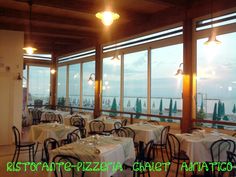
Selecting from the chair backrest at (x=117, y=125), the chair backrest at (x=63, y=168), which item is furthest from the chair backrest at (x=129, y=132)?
the chair backrest at (x=63, y=168)

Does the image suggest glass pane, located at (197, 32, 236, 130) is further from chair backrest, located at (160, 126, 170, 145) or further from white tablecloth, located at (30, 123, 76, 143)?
white tablecloth, located at (30, 123, 76, 143)

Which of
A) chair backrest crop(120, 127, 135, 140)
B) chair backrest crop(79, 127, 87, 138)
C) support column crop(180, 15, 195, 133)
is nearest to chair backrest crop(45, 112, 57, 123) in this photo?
chair backrest crop(79, 127, 87, 138)

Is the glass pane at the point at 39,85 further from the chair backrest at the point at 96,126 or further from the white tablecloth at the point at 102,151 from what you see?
the white tablecloth at the point at 102,151

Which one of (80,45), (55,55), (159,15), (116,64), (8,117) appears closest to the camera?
(159,15)

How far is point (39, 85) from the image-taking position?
12539 millimetres

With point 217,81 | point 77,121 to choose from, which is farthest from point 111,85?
point 217,81

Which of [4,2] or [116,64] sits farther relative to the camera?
[116,64]

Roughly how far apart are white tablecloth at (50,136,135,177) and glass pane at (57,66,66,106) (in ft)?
27.3

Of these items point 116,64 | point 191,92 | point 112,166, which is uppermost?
point 116,64

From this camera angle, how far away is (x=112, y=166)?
3352 mm

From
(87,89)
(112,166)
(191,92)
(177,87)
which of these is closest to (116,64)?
(87,89)

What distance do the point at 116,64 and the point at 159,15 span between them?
2734 mm

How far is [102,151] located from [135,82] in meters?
4.96

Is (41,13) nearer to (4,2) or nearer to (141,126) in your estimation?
(4,2)
